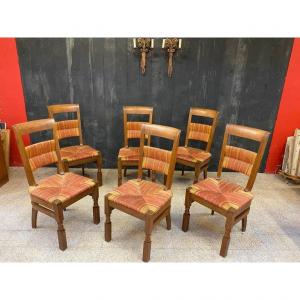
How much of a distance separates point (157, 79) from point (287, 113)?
Answer: 1.85 metres

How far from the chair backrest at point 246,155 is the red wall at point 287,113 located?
151 centimetres

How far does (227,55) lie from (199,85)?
50cm

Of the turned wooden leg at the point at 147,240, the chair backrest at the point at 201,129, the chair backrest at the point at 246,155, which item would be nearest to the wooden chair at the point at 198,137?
the chair backrest at the point at 201,129

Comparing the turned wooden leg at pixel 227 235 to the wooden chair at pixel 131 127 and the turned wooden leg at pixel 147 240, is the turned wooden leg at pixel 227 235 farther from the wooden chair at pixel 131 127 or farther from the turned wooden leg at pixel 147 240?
the wooden chair at pixel 131 127

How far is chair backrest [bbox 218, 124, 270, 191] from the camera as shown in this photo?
2135 mm

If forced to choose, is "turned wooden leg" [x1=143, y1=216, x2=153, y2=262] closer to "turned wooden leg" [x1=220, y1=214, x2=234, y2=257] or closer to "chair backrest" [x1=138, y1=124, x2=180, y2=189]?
"chair backrest" [x1=138, y1=124, x2=180, y2=189]

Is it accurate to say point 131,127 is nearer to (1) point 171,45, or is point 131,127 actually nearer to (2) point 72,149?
(2) point 72,149

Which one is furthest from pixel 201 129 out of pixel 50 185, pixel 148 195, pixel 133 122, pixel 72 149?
pixel 50 185

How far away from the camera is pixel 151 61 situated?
3225 mm

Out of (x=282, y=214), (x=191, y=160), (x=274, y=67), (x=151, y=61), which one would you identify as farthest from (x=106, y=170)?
(x=274, y=67)

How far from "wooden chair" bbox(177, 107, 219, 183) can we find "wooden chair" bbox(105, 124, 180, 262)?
2.55 ft

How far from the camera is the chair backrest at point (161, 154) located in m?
2.18

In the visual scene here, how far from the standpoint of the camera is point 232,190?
2.25 metres
